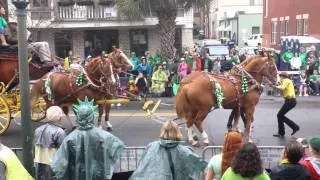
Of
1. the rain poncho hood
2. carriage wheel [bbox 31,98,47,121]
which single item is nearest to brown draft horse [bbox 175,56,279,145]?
carriage wheel [bbox 31,98,47,121]

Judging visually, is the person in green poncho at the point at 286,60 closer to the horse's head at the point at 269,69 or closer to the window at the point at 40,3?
the horse's head at the point at 269,69

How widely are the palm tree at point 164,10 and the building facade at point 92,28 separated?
452 cm

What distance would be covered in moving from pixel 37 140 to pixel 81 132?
4.73 feet

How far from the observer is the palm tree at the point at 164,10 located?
1078 inches

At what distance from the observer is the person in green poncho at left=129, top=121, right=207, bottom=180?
6232 millimetres

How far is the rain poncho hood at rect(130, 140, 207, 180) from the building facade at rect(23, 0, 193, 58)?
27.9 metres

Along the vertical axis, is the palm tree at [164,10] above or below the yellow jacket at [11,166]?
above

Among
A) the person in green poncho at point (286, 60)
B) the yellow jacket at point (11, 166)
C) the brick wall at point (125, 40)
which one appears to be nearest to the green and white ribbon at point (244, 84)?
the yellow jacket at point (11, 166)

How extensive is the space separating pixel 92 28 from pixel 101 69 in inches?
942

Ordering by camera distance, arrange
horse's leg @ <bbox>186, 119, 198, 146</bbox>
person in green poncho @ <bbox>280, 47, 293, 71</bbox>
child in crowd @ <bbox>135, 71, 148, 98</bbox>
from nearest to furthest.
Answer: horse's leg @ <bbox>186, 119, 198, 146</bbox> < child in crowd @ <bbox>135, 71, 148, 98</bbox> < person in green poncho @ <bbox>280, 47, 293, 71</bbox>

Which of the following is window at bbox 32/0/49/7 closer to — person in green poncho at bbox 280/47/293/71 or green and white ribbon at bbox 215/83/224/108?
person in green poncho at bbox 280/47/293/71

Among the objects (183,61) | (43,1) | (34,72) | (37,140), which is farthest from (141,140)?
(43,1)

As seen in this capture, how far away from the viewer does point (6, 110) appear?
1262cm

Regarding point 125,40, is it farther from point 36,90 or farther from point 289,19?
point 36,90
